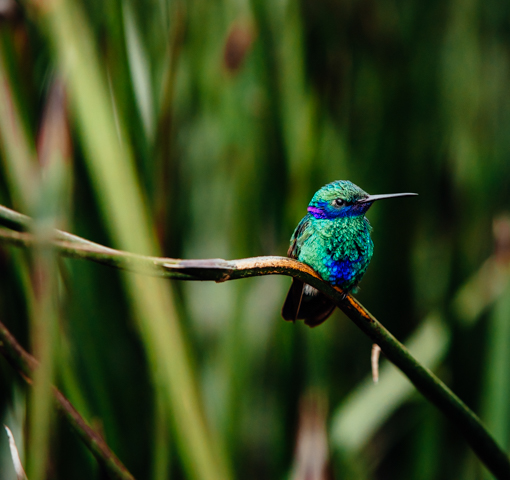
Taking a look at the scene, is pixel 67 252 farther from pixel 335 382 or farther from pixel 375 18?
pixel 375 18

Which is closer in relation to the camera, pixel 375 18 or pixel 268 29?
pixel 268 29

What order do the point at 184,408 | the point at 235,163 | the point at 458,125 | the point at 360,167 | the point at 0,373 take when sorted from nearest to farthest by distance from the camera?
the point at 184,408
the point at 0,373
the point at 235,163
the point at 360,167
the point at 458,125

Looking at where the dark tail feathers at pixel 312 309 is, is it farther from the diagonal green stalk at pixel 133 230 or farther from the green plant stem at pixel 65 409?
the green plant stem at pixel 65 409

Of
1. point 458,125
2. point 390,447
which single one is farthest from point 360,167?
point 390,447

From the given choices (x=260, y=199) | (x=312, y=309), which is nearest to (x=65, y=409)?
(x=312, y=309)

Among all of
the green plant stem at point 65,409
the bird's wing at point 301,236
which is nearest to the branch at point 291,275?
the green plant stem at point 65,409

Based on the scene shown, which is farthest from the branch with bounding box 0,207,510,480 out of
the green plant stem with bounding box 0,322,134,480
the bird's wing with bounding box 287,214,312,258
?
the bird's wing with bounding box 287,214,312,258

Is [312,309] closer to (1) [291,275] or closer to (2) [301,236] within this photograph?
(2) [301,236]
